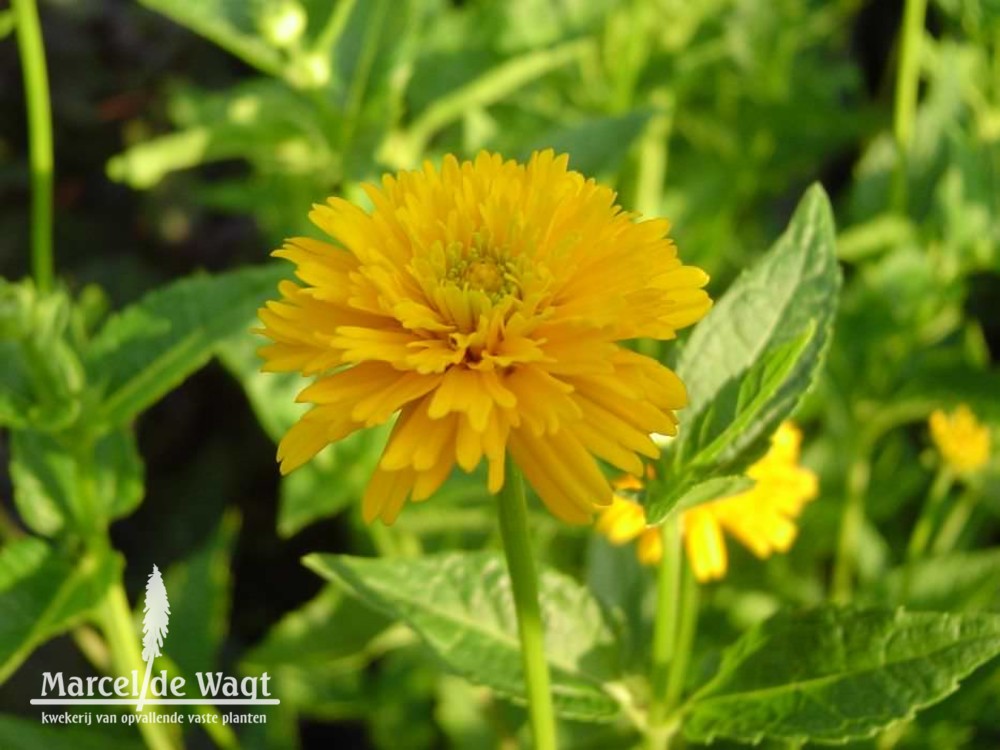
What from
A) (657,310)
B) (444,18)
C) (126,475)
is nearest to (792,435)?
(657,310)

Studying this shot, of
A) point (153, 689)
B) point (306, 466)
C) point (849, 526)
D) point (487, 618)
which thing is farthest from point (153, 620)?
point (849, 526)

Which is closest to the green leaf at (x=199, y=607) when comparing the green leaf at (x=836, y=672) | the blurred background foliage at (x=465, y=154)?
the blurred background foliage at (x=465, y=154)

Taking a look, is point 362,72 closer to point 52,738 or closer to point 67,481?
point 67,481

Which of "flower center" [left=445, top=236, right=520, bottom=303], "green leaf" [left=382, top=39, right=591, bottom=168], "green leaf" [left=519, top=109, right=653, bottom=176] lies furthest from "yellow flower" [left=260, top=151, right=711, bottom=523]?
"green leaf" [left=382, top=39, right=591, bottom=168]

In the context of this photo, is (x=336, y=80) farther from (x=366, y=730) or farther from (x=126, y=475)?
(x=366, y=730)

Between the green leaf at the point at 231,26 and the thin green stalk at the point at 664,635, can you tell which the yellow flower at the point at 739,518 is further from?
the green leaf at the point at 231,26

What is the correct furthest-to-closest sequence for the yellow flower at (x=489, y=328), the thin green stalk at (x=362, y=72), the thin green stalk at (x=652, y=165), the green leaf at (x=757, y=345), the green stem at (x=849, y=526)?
the thin green stalk at (x=652, y=165)
the green stem at (x=849, y=526)
the thin green stalk at (x=362, y=72)
the green leaf at (x=757, y=345)
the yellow flower at (x=489, y=328)
